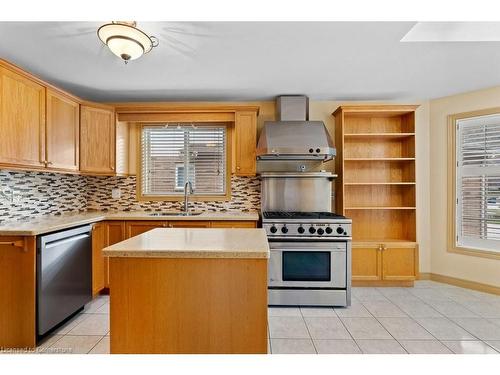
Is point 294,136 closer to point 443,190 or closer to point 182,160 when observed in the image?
point 182,160

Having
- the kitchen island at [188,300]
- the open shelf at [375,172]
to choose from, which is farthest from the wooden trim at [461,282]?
the kitchen island at [188,300]

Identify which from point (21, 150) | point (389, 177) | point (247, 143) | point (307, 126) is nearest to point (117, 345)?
point (21, 150)

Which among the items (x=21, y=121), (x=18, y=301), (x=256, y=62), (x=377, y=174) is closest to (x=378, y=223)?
(x=377, y=174)

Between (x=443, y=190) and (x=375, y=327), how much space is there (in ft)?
7.01

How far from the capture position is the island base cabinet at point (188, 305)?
1305 millimetres

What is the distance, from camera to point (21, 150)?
2.26 meters

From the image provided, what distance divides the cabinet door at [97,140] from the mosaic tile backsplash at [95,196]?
404 mm

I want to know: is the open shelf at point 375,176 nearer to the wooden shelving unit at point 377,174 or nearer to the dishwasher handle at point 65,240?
the wooden shelving unit at point 377,174

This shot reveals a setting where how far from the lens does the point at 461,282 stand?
10.8 ft

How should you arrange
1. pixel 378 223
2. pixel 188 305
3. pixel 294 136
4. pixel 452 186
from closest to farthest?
pixel 188 305 < pixel 294 136 < pixel 452 186 < pixel 378 223
